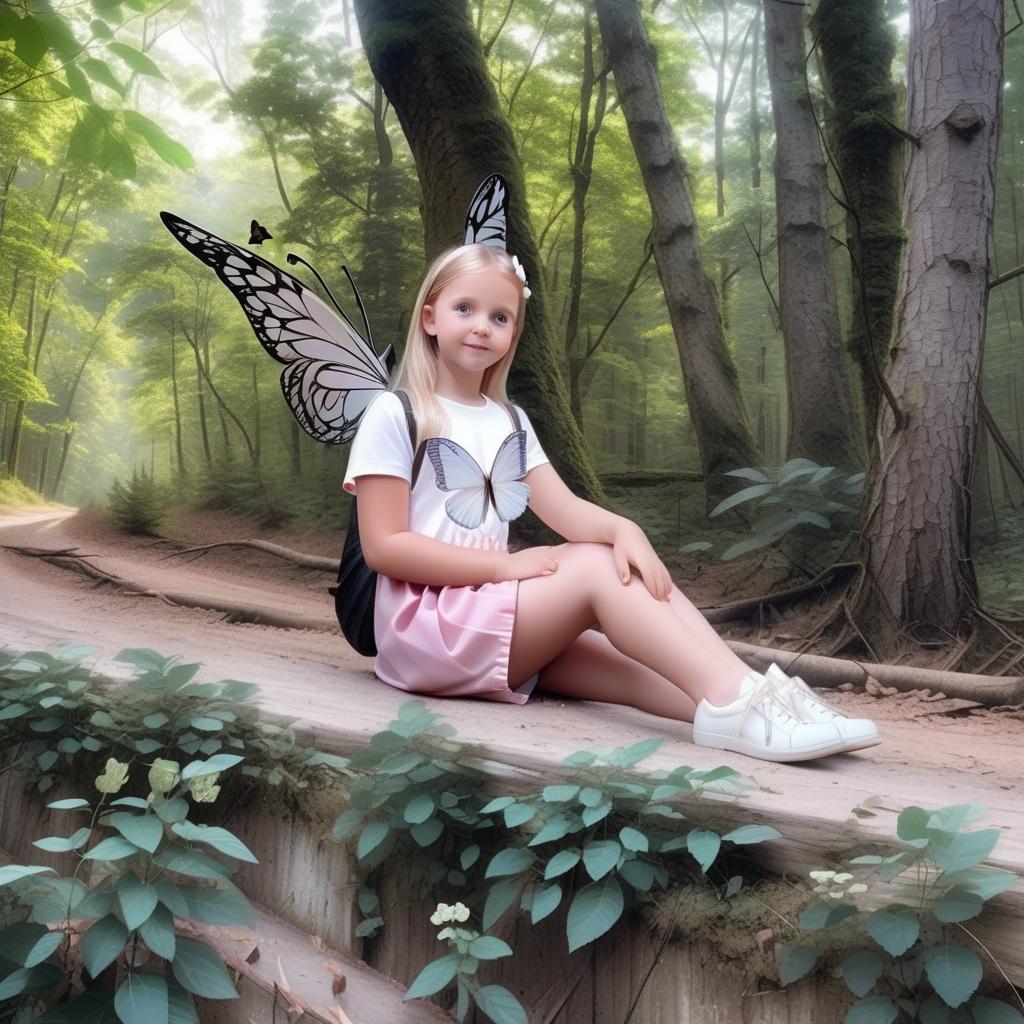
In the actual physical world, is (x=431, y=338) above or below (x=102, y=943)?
above

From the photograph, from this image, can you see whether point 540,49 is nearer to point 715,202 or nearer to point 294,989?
point 715,202

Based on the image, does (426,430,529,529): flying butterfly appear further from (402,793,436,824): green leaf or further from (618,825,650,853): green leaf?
(618,825,650,853): green leaf

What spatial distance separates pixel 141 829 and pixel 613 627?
85 cm

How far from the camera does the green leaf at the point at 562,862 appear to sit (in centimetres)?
126

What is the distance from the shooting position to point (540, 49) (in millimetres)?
3303

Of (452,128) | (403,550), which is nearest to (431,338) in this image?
(403,550)

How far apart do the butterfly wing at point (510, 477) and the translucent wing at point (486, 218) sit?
0.47 meters

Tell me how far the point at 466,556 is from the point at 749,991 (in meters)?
0.90

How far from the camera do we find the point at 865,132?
10.8 ft

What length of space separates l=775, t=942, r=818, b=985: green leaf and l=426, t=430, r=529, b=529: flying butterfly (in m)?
1.00

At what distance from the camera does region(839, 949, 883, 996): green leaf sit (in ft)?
3.56

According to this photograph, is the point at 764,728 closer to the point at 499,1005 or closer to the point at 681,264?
the point at 499,1005

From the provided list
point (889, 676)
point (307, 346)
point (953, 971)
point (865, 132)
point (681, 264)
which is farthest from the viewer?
point (681, 264)

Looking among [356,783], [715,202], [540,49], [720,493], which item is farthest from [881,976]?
[540,49]
